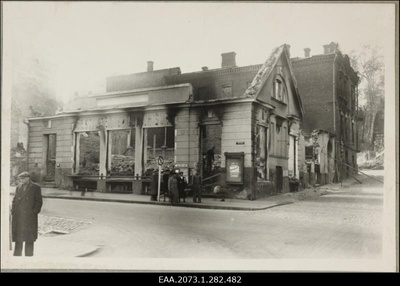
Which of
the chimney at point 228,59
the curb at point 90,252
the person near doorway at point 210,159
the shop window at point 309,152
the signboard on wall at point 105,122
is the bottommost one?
the curb at point 90,252

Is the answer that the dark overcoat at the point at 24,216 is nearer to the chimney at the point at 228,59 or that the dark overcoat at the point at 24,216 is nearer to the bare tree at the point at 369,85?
the chimney at the point at 228,59

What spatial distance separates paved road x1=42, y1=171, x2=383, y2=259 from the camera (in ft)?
18.0

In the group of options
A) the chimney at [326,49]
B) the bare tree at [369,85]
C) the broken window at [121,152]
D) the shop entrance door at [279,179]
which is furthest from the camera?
the shop entrance door at [279,179]

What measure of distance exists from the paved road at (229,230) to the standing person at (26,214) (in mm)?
483

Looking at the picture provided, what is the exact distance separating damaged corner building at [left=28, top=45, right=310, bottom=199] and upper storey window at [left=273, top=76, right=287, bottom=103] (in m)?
0.29

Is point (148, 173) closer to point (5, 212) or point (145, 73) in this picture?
point (145, 73)

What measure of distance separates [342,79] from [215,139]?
2.61 meters

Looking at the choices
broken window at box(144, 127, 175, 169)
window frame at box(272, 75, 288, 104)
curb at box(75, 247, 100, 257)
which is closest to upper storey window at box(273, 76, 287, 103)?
window frame at box(272, 75, 288, 104)

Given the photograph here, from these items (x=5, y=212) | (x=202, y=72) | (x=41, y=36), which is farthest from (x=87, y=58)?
(x=5, y=212)

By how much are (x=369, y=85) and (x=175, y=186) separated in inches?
145

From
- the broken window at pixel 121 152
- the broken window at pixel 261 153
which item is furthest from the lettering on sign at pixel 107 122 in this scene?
the broken window at pixel 261 153

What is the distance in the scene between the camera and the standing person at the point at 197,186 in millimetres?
6663

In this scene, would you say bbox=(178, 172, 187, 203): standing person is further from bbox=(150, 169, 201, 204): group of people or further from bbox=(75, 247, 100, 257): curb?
bbox=(75, 247, 100, 257): curb

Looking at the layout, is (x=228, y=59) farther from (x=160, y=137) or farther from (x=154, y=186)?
(x=154, y=186)
